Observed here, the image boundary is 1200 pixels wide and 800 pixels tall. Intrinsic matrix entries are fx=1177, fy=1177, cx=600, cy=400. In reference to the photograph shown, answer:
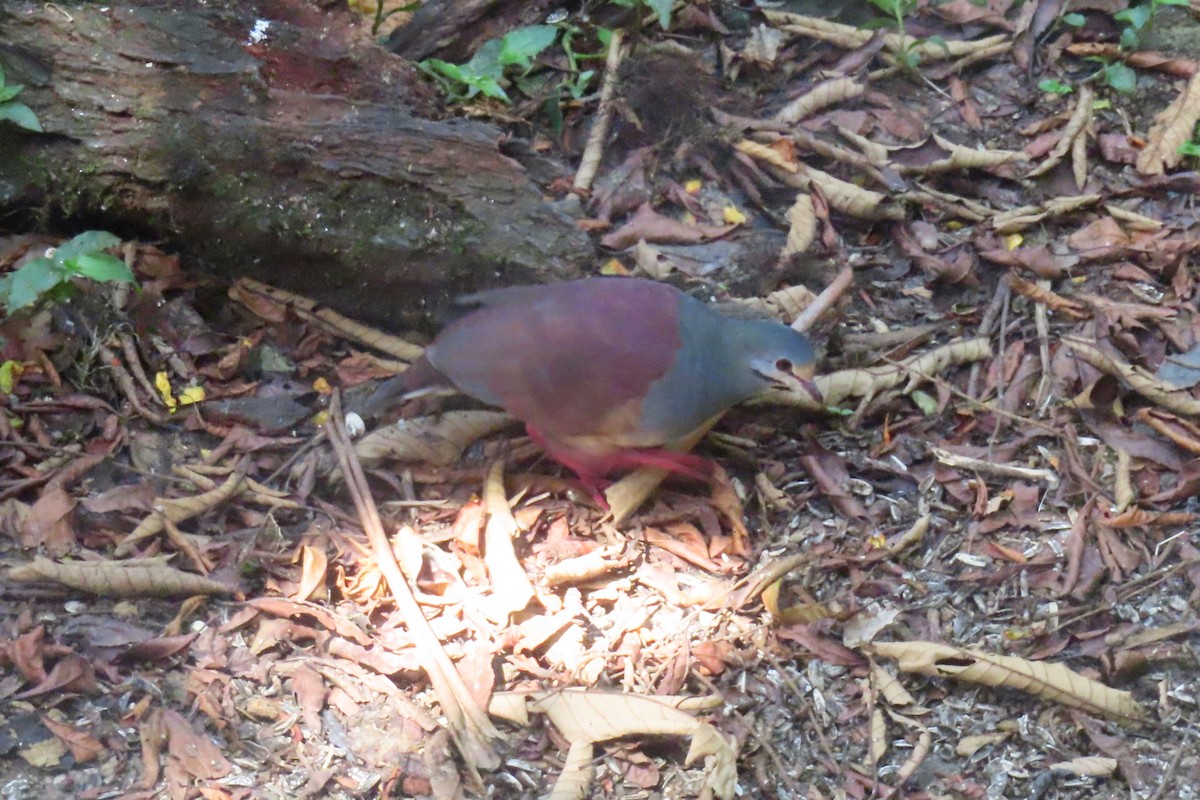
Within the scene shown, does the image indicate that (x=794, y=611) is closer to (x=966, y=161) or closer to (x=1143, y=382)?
(x=1143, y=382)

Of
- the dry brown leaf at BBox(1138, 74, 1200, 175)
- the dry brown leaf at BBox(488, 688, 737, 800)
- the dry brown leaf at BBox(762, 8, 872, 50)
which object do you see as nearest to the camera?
the dry brown leaf at BBox(488, 688, 737, 800)

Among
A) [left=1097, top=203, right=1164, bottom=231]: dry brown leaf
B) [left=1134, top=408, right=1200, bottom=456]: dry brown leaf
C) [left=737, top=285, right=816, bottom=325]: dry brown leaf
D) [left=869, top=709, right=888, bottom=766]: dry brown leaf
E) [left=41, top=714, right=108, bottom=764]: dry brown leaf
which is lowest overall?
[left=41, top=714, right=108, bottom=764]: dry brown leaf

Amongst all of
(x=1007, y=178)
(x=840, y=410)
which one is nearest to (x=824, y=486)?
(x=840, y=410)

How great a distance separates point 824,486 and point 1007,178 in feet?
6.08

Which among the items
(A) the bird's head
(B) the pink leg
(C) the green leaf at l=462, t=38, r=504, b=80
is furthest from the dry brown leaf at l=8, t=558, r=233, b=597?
(C) the green leaf at l=462, t=38, r=504, b=80

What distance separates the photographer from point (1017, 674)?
3410 mm

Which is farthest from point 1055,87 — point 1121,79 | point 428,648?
point 428,648

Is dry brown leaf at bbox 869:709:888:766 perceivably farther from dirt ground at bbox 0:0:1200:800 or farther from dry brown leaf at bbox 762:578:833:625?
dry brown leaf at bbox 762:578:833:625

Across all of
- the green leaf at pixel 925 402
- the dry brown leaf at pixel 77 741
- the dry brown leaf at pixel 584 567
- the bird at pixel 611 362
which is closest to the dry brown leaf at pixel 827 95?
the green leaf at pixel 925 402

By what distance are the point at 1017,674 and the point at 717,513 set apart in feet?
3.59

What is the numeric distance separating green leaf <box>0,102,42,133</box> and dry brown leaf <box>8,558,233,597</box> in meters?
1.57

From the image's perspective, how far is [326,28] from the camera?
194 inches

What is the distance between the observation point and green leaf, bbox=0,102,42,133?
13.3 ft

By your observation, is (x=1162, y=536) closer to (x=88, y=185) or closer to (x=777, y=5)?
(x=777, y=5)
